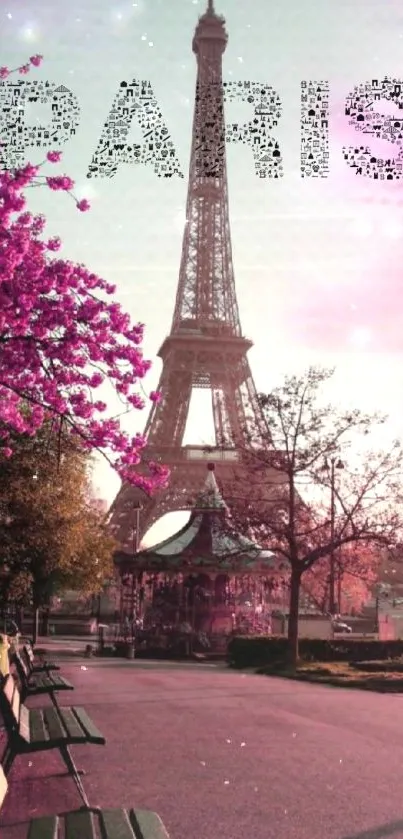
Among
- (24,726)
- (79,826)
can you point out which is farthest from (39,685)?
(79,826)

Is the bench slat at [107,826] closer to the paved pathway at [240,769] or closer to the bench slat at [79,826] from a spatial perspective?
the bench slat at [79,826]

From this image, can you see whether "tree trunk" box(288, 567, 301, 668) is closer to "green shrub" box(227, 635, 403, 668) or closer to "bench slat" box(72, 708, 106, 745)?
"green shrub" box(227, 635, 403, 668)

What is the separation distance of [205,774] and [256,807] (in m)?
1.27

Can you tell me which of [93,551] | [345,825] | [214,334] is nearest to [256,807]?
[345,825]

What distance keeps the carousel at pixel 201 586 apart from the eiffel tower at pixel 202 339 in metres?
21.6

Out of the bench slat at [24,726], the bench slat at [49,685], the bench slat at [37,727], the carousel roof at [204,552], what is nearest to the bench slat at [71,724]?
the bench slat at [37,727]

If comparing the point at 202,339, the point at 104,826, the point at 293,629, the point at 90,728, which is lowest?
the point at 104,826

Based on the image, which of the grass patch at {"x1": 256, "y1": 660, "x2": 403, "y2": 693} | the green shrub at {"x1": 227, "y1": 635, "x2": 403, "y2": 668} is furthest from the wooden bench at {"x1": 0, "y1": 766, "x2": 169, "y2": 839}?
the green shrub at {"x1": 227, "y1": 635, "x2": 403, "y2": 668}

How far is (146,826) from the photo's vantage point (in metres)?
4.07

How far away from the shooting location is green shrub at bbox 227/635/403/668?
25.9m

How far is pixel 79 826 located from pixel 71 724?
2737 millimetres

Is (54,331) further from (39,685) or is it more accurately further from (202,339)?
(202,339)

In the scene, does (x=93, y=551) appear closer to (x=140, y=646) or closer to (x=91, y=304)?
(x=140, y=646)

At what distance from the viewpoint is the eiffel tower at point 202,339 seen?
197 ft
